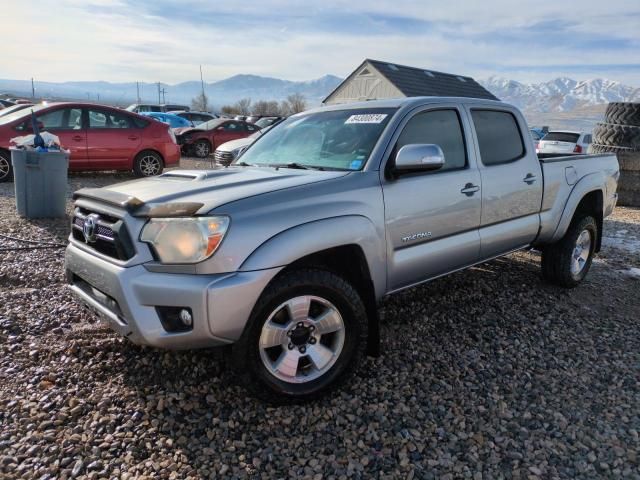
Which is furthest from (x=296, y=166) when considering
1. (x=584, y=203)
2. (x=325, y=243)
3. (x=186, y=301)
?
(x=584, y=203)

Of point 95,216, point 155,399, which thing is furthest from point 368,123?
point 155,399

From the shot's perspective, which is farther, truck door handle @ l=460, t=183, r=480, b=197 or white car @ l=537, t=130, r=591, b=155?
white car @ l=537, t=130, r=591, b=155

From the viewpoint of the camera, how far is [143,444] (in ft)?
7.85

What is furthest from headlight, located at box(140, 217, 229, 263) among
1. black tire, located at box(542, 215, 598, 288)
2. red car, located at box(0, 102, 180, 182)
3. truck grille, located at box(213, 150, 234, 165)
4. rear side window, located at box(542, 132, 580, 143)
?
rear side window, located at box(542, 132, 580, 143)

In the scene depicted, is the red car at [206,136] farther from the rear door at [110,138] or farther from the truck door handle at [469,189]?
the truck door handle at [469,189]

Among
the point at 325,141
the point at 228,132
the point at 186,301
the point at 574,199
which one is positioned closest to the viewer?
the point at 186,301

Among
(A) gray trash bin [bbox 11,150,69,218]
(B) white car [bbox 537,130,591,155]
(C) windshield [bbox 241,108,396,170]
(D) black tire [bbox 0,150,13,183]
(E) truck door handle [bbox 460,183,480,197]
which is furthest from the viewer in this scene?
(B) white car [bbox 537,130,591,155]

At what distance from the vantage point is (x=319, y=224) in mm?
2627

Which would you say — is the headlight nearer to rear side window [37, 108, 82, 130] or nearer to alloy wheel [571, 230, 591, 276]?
alloy wheel [571, 230, 591, 276]

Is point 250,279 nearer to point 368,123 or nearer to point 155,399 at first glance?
point 155,399

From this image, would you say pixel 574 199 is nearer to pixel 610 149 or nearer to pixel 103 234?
pixel 103 234

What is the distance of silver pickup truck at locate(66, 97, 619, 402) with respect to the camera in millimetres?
2371

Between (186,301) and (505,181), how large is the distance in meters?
2.72

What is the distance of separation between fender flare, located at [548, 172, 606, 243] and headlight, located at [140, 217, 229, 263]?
3354 mm
